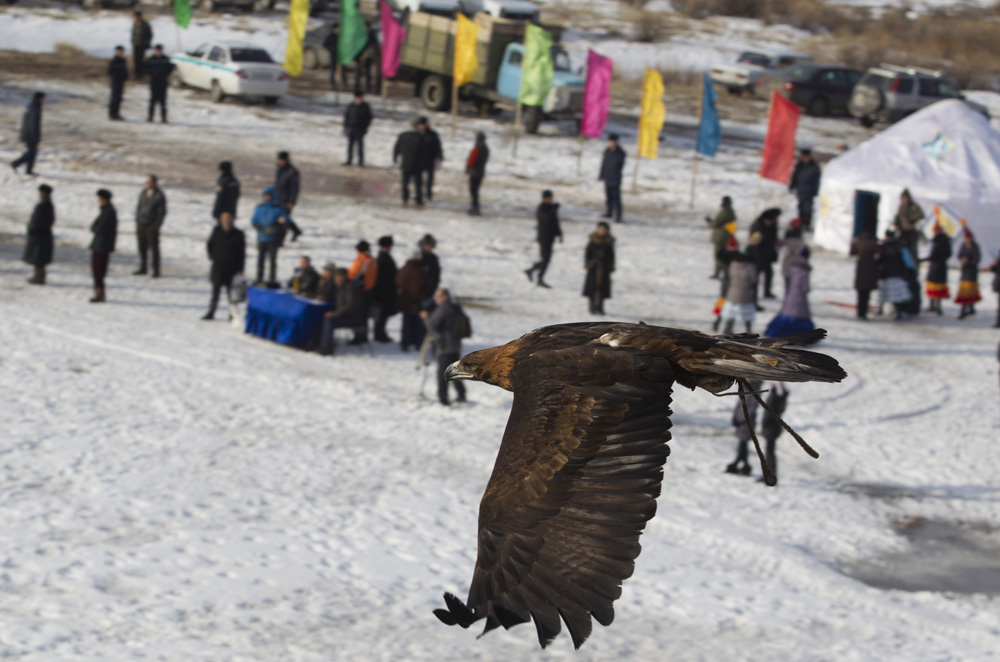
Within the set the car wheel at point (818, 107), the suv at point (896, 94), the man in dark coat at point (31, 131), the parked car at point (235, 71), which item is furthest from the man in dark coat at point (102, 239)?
the car wheel at point (818, 107)

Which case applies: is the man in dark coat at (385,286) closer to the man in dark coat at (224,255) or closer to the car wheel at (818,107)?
the man in dark coat at (224,255)

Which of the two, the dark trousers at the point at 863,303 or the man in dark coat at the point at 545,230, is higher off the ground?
the man in dark coat at the point at 545,230

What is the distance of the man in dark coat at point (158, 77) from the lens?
24.0 meters

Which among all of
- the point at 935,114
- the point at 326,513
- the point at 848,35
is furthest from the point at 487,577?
the point at 848,35

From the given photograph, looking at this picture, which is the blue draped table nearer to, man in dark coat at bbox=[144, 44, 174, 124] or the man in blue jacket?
the man in blue jacket

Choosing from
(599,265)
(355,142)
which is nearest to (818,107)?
(355,142)

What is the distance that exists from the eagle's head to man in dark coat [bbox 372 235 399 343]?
888cm

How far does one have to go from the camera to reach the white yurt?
813 inches

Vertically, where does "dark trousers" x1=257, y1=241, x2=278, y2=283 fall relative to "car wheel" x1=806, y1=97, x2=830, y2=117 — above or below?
below

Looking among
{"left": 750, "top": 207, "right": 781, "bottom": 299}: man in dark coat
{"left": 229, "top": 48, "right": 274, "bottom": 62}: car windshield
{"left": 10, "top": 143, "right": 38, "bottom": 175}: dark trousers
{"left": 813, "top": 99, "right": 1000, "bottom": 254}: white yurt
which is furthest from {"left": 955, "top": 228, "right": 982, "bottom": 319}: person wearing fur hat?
{"left": 229, "top": 48, "right": 274, "bottom": 62}: car windshield

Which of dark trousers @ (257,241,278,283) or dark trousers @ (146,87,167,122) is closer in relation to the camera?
dark trousers @ (257,241,278,283)

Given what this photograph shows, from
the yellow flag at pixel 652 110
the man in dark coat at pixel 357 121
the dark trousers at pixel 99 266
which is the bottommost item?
the dark trousers at pixel 99 266

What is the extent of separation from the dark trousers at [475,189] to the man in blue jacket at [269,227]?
537 centimetres

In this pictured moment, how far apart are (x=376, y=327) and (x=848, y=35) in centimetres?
4098
